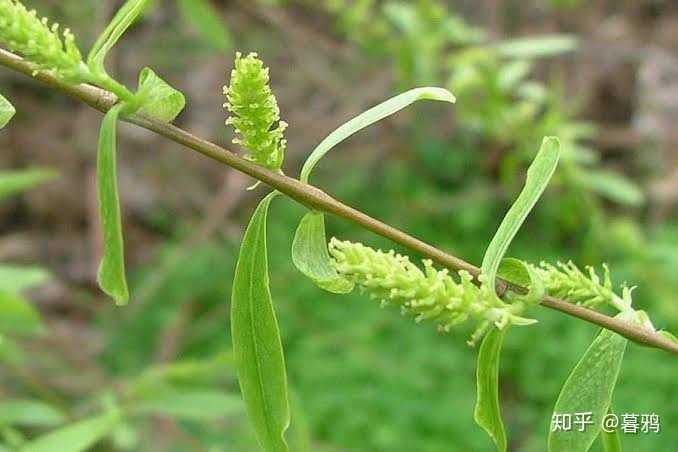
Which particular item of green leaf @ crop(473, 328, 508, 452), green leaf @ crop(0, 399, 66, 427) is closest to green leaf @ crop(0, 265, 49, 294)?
green leaf @ crop(0, 399, 66, 427)

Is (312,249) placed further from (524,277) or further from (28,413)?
(28,413)

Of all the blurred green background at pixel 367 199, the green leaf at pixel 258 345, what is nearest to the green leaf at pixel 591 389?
the green leaf at pixel 258 345

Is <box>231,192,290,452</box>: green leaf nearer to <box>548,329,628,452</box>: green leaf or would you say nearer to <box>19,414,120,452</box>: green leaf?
<box>548,329,628,452</box>: green leaf

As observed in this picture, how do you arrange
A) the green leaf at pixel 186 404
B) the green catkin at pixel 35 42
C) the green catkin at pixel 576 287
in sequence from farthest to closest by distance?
the green leaf at pixel 186 404, the green catkin at pixel 576 287, the green catkin at pixel 35 42

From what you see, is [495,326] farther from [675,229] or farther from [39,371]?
[675,229]

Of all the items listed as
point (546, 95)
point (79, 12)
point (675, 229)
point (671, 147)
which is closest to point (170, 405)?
point (546, 95)

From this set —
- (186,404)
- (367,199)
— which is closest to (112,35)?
(186,404)

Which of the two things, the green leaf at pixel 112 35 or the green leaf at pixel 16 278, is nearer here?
the green leaf at pixel 112 35

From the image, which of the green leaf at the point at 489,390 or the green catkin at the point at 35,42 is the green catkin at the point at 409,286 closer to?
the green leaf at the point at 489,390
